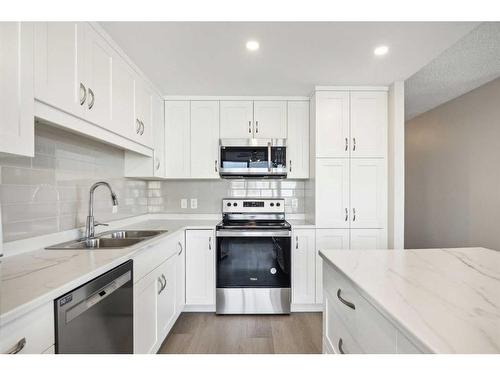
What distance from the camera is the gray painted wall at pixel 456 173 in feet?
10.0

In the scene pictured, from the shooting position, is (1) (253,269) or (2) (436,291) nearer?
(2) (436,291)

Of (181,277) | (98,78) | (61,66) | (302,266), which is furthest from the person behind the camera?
(302,266)

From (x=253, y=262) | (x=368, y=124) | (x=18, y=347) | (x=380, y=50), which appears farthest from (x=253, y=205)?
(x=18, y=347)

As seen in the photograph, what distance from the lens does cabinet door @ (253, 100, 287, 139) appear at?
2916 millimetres

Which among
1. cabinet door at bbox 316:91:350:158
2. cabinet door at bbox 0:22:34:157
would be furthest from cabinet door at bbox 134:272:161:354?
cabinet door at bbox 316:91:350:158

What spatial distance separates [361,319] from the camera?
906mm

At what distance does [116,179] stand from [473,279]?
2.57 m

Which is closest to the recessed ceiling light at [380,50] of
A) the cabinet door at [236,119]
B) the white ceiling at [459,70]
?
the white ceiling at [459,70]

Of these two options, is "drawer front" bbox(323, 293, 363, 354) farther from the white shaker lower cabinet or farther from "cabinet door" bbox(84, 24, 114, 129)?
"cabinet door" bbox(84, 24, 114, 129)

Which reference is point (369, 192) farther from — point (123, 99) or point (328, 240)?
point (123, 99)

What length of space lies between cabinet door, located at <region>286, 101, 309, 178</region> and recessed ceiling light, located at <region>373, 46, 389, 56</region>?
3.22ft

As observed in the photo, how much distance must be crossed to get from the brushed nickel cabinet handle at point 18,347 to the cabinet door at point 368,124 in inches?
105

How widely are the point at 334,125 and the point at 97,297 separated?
7.98 feet

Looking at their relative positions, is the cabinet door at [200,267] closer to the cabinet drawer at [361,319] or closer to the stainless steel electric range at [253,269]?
the stainless steel electric range at [253,269]
